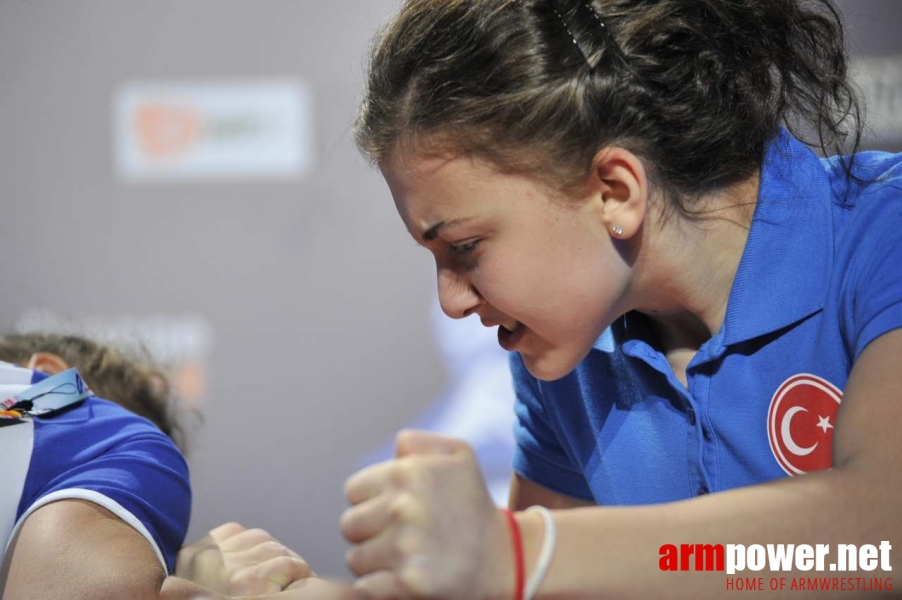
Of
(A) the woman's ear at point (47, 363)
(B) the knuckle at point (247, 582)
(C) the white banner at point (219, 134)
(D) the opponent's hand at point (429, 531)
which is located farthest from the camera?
(C) the white banner at point (219, 134)

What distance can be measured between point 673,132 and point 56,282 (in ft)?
6.80

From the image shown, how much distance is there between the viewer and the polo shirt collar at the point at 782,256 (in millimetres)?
895

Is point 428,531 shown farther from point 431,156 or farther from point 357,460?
point 357,460

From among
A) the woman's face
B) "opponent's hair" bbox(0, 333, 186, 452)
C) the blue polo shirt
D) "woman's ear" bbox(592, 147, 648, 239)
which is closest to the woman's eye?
the woman's face

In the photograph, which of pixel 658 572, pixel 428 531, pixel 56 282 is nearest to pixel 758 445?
pixel 658 572

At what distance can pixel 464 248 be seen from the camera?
2.83 ft

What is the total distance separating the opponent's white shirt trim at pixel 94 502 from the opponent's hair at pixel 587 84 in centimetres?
44

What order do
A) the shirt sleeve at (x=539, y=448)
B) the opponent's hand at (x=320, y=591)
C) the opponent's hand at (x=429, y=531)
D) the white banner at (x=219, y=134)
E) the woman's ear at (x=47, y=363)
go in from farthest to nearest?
the white banner at (x=219, y=134) → the woman's ear at (x=47, y=363) → the shirt sleeve at (x=539, y=448) → the opponent's hand at (x=320, y=591) → the opponent's hand at (x=429, y=531)

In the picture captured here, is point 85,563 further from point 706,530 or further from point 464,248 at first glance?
point 706,530

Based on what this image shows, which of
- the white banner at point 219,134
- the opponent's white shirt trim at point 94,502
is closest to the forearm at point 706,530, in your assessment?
the opponent's white shirt trim at point 94,502

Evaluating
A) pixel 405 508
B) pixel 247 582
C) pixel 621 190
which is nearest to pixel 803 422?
pixel 621 190

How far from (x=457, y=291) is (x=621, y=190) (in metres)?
0.18

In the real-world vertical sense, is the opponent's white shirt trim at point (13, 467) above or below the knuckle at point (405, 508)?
below

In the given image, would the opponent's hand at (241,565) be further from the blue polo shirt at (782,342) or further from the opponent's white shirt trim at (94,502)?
the blue polo shirt at (782,342)
